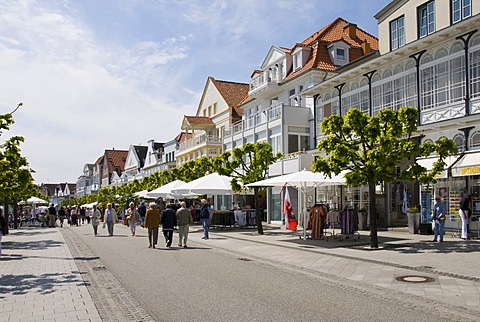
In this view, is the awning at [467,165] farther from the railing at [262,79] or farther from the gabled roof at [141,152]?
the gabled roof at [141,152]

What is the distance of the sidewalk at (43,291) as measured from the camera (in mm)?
7656

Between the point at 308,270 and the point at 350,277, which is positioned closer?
the point at 350,277

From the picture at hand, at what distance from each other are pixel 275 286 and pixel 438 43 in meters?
15.6

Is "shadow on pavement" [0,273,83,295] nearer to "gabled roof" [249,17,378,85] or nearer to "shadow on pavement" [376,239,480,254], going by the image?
Answer: "shadow on pavement" [376,239,480,254]

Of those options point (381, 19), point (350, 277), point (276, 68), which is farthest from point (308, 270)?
point (276, 68)

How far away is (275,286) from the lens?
10008 mm

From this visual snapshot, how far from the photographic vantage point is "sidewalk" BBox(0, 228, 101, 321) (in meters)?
7.66

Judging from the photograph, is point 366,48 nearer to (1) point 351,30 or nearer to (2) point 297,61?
(1) point 351,30

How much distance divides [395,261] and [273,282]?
4274 mm

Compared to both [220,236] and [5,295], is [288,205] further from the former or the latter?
[5,295]

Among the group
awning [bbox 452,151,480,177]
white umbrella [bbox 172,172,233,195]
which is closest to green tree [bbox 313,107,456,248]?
awning [bbox 452,151,480,177]

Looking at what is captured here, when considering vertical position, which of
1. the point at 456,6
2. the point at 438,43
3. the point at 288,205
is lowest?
the point at 288,205

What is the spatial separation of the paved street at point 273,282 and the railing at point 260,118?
1776 cm

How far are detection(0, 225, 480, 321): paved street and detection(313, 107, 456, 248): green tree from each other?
2280 millimetres
